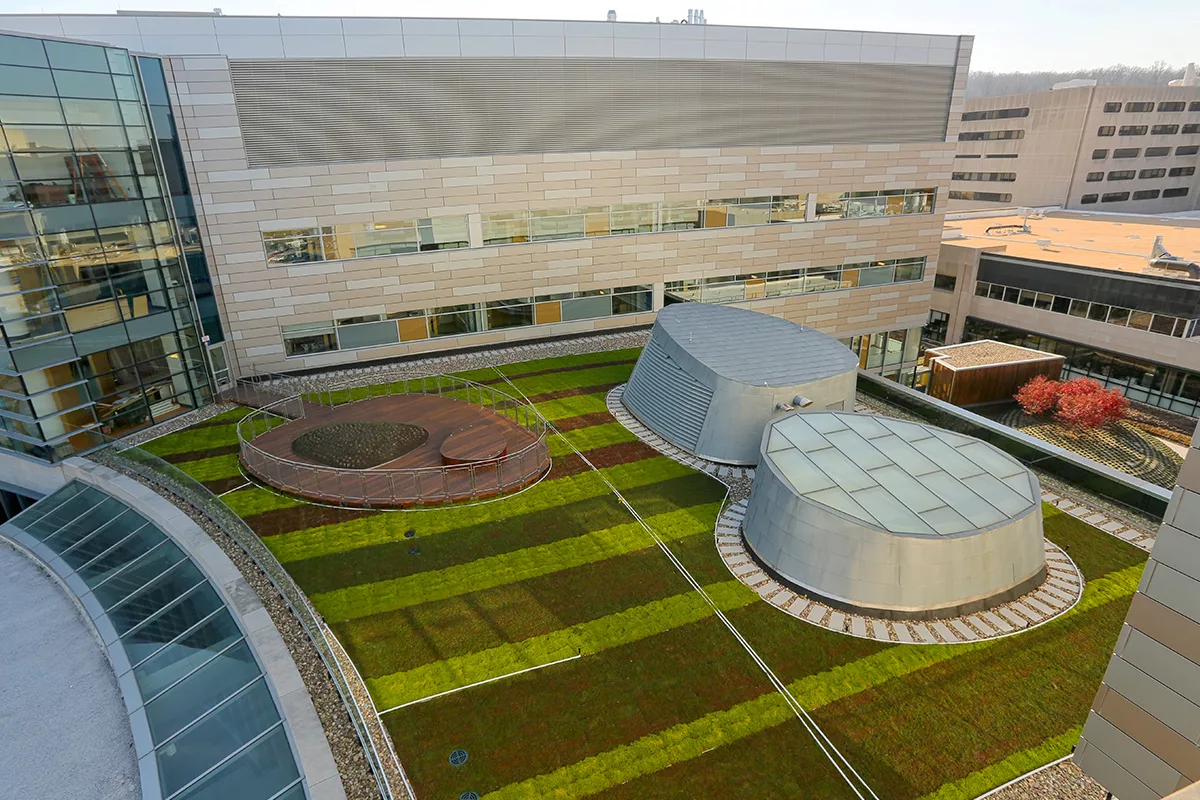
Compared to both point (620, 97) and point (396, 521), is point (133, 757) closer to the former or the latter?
point (396, 521)

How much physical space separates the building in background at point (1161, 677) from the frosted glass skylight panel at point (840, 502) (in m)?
5.51

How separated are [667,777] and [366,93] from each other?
2621 centimetres

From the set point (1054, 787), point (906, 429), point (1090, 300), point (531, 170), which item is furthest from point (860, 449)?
point (1090, 300)

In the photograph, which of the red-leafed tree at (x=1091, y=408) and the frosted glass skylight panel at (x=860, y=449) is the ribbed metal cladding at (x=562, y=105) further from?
the frosted glass skylight panel at (x=860, y=449)

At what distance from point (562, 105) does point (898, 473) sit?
22.2 metres

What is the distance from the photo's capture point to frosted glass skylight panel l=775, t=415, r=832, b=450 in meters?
16.5

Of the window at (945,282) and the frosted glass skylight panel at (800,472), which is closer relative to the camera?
the frosted glass skylight panel at (800,472)

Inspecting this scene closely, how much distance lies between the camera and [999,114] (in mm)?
71562

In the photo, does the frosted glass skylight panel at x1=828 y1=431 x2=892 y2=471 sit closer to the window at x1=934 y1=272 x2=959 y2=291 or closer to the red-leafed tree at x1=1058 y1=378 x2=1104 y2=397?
the red-leafed tree at x1=1058 y1=378 x2=1104 y2=397

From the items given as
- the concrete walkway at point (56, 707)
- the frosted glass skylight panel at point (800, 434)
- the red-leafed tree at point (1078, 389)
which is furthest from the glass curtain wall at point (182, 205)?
the red-leafed tree at point (1078, 389)

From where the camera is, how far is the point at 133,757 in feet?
39.8

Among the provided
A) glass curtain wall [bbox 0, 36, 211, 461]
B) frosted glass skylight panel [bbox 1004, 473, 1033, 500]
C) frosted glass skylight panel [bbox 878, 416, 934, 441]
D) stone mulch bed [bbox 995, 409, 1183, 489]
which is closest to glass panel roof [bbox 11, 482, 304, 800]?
glass curtain wall [bbox 0, 36, 211, 461]

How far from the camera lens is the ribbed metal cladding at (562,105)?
25000 millimetres

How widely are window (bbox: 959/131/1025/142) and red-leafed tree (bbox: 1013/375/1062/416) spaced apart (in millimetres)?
55760
